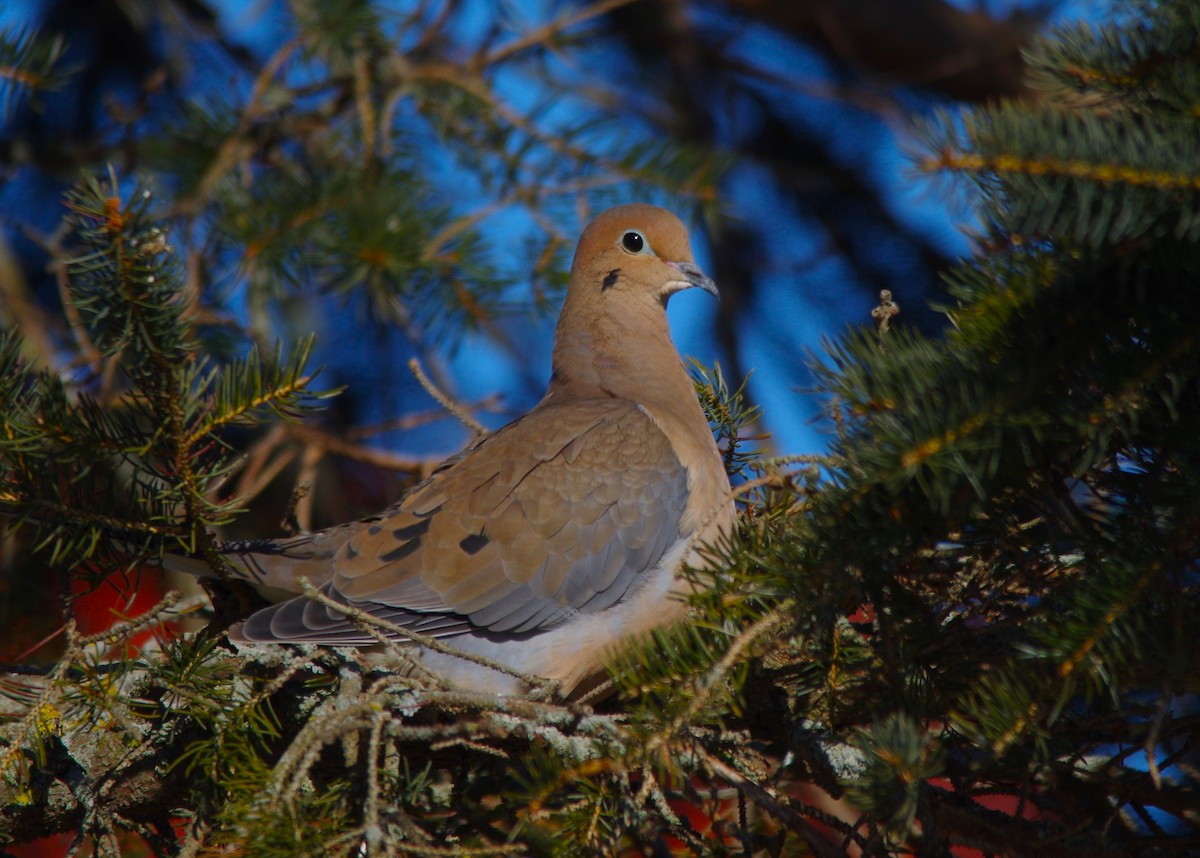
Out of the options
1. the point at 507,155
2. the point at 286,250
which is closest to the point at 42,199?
the point at 286,250

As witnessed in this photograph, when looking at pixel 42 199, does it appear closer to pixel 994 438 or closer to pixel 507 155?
pixel 507 155

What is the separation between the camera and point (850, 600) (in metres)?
1.71

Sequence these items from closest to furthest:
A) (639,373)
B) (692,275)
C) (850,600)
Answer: (850,600)
(639,373)
(692,275)

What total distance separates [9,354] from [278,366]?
509 mm

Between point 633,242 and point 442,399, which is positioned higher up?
point 633,242

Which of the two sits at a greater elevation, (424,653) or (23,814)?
(424,653)

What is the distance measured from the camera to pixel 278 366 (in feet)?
6.47

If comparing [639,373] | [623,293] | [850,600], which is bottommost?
[850,600]

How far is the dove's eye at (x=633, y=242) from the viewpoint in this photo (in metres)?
3.59

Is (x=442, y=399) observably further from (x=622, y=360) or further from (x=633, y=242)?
(x=633, y=242)

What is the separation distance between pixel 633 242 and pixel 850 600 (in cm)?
213

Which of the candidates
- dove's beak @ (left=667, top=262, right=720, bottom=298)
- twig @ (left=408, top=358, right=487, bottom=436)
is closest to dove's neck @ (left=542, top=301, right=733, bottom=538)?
dove's beak @ (left=667, top=262, right=720, bottom=298)

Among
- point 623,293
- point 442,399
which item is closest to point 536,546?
point 442,399

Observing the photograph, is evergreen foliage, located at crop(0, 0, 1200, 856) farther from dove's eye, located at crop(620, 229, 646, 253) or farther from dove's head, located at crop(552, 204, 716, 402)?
dove's eye, located at crop(620, 229, 646, 253)
